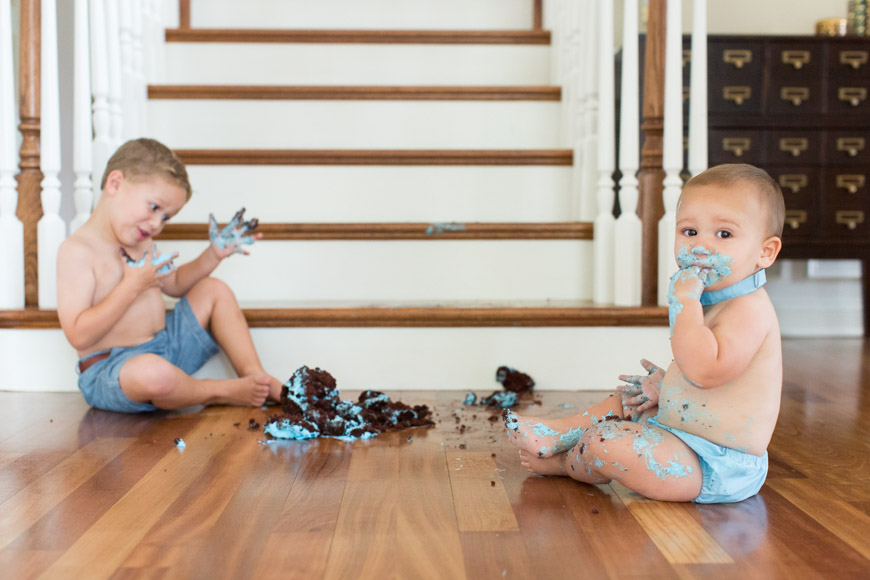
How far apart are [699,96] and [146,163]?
49.9 inches

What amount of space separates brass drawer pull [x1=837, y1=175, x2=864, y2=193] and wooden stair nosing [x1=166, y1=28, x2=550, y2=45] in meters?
1.16

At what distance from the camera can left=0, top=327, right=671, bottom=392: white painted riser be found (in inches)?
75.5

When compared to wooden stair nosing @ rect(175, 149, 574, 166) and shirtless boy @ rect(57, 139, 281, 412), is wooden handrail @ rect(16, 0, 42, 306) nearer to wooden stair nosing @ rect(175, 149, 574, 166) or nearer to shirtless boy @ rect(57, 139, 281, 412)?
shirtless boy @ rect(57, 139, 281, 412)

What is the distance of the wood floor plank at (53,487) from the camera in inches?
41.0

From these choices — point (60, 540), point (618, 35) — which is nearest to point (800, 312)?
point (618, 35)

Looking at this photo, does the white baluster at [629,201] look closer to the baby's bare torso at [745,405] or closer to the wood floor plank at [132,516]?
the baby's bare torso at [745,405]

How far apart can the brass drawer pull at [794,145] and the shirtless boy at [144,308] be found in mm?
2063

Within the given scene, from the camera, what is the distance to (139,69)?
7.96 ft

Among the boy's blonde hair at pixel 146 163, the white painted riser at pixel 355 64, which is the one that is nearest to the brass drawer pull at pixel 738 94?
the white painted riser at pixel 355 64

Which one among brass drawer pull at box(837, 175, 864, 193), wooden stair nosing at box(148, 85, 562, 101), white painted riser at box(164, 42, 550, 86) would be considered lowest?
brass drawer pull at box(837, 175, 864, 193)

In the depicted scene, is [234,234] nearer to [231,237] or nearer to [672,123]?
[231,237]

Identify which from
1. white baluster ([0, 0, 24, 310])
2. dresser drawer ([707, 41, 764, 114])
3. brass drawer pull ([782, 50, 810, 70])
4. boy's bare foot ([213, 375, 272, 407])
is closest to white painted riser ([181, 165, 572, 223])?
white baluster ([0, 0, 24, 310])

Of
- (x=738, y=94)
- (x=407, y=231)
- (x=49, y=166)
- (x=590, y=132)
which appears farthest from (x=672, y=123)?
(x=49, y=166)

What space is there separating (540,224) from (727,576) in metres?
1.39
